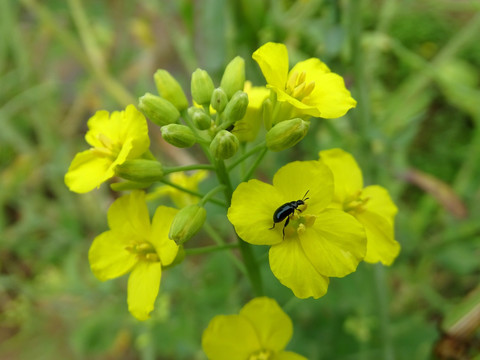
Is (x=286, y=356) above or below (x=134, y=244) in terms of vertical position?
below

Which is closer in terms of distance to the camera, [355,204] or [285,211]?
[285,211]

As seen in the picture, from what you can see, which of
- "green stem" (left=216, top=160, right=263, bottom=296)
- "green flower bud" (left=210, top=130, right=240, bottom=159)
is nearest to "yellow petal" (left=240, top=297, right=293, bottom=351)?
"green stem" (left=216, top=160, right=263, bottom=296)

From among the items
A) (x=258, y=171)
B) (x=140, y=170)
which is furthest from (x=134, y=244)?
(x=258, y=171)

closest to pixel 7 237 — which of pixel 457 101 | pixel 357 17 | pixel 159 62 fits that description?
pixel 159 62

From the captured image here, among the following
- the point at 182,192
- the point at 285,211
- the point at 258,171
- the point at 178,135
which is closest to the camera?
the point at 285,211

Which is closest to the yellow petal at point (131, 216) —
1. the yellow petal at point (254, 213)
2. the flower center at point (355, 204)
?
the yellow petal at point (254, 213)

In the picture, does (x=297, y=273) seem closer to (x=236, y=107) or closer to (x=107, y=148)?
(x=236, y=107)
